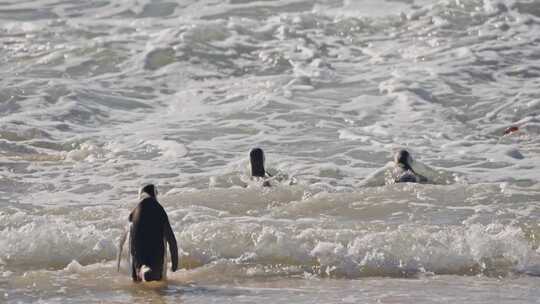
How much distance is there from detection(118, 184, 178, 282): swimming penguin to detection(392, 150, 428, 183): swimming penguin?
3.30 meters

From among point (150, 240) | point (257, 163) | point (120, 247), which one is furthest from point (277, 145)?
point (150, 240)

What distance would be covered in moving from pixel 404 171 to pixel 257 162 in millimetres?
1457

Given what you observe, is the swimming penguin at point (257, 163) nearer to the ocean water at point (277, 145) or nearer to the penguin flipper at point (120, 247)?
the ocean water at point (277, 145)

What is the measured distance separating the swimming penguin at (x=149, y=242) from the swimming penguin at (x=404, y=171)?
330cm

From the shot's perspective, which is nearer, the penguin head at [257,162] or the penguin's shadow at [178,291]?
the penguin's shadow at [178,291]

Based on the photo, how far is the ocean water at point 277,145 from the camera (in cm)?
739

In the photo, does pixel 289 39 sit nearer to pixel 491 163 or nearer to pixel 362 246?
pixel 491 163

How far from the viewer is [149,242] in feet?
23.7

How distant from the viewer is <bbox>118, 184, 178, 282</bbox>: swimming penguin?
709 centimetres

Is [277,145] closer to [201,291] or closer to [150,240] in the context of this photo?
[150,240]

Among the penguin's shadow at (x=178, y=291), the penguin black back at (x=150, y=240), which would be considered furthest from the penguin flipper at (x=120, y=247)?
the penguin's shadow at (x=178, y=291)

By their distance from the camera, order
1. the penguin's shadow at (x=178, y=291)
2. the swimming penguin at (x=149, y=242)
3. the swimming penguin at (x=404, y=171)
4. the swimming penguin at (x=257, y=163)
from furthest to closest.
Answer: the swimming penguin at (x=257, y=163)
the swimming penguin at (x=404, y=171)
the swimming penguin at (x=149, y=242)
the penguin's shadow at (x=178, y=291)

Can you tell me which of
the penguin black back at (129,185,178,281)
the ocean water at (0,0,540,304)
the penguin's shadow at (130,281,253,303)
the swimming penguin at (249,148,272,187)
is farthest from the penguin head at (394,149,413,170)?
the penguin's shadow at (130,281,253,303)

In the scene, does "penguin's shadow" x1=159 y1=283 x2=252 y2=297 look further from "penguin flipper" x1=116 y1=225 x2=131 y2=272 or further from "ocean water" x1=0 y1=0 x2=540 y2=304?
"penguin flipper" x1=116 y1=225 x2=131 y2=272
